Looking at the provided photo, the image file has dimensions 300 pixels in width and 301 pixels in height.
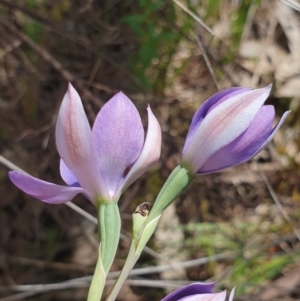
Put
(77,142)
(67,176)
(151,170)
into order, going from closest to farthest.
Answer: (77,142) < (67,176) < (151,170)

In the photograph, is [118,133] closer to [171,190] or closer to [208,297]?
[171,190]

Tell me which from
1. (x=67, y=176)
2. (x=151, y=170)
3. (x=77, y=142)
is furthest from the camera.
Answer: (x=151, y=170)

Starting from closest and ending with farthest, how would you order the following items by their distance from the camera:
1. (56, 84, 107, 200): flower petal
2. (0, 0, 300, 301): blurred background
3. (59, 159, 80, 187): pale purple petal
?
(56, 84, 107, 200): flower petal, (59, 159, 80, 187): pale purple petal, (0, 0, 300, 301): blurred background

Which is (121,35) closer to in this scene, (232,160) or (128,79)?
(128,79)

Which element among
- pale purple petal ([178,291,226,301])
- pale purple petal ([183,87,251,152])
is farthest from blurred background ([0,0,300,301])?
pale purple petal ([178,291,226,301])

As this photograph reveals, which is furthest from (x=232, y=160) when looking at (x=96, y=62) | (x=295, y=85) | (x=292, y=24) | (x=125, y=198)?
(x=292, y=24)

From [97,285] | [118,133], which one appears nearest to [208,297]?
[97,285]

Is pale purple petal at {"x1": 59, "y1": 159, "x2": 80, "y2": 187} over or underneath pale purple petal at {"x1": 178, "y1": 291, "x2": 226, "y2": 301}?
over

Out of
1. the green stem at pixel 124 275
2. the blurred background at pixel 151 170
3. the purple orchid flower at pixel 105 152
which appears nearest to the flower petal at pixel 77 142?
the purple orchid flower at pixel 105 152

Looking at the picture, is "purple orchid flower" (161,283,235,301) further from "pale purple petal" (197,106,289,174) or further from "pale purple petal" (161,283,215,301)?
"pale purple petal" (197,106,289,174)

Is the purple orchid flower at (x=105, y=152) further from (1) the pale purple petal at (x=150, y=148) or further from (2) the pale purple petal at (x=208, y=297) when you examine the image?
(2) the pale purple petal at (x=208, y=297)
